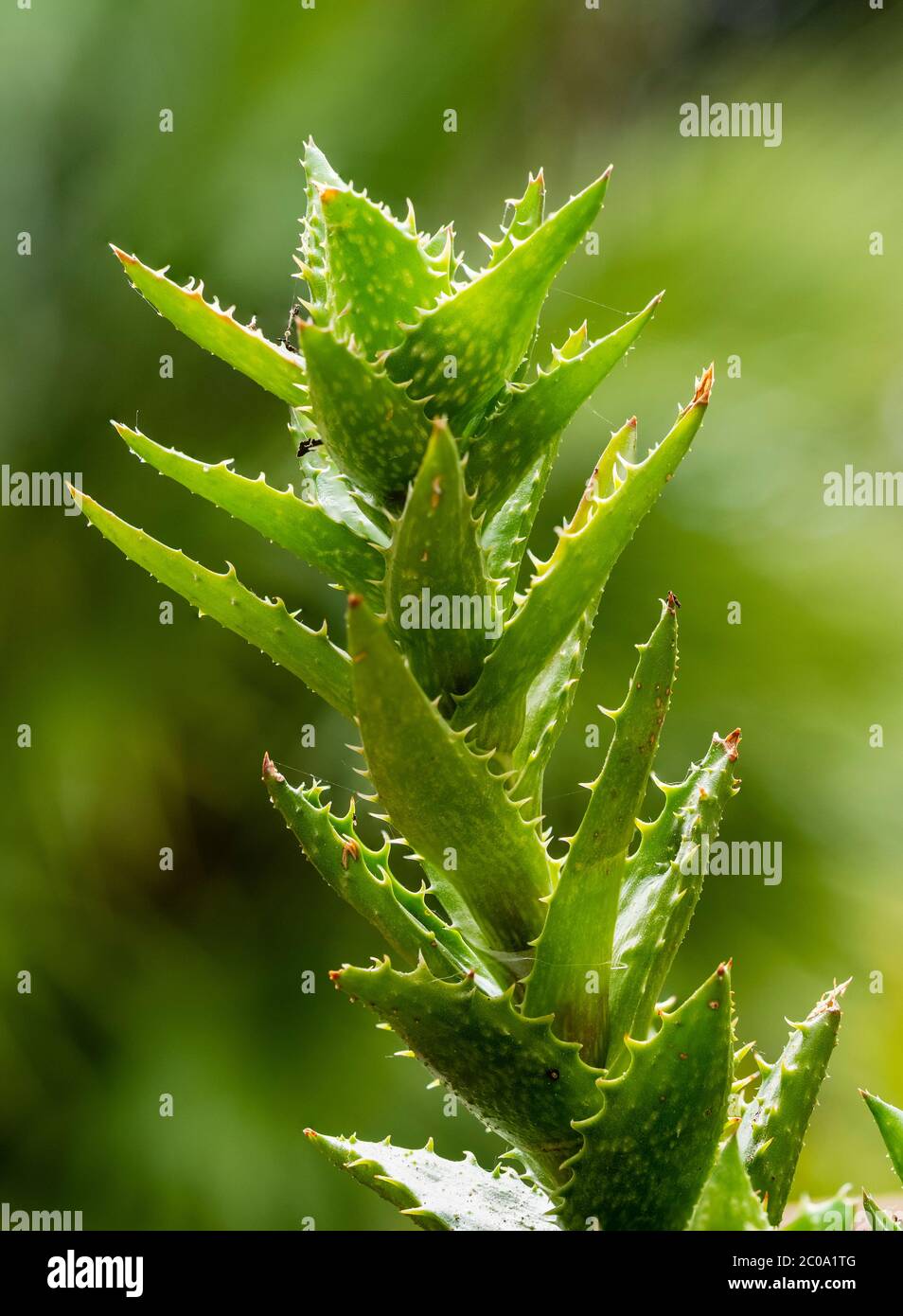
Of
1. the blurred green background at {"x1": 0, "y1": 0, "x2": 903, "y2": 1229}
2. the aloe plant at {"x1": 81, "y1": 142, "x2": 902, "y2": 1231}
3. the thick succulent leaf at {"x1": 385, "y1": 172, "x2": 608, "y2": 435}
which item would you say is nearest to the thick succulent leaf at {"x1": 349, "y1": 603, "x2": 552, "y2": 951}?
the aloe plant at {"x1": 81, "y1": 142, "x2": 902, "y2": 1231}

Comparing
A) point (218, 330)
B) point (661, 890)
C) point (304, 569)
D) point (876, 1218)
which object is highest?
point (304, 569)

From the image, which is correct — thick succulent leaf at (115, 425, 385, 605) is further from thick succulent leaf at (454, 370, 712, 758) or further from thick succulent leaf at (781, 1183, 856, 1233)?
thick succulent leaf at (781, 1183, 856, 1233)

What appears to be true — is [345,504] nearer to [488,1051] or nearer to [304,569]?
[488,1051]

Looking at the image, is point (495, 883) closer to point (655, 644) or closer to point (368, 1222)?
point (655, 644)

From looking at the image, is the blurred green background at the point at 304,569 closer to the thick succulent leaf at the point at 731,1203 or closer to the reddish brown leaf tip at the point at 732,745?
the reddish brown leaf tip at the point at 732,745

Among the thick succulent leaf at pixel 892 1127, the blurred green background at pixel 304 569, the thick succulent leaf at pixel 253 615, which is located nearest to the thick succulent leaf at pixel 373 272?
the thick succulent leaf at pixel 253 615

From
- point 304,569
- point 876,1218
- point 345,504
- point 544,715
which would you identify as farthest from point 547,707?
point 304,569
